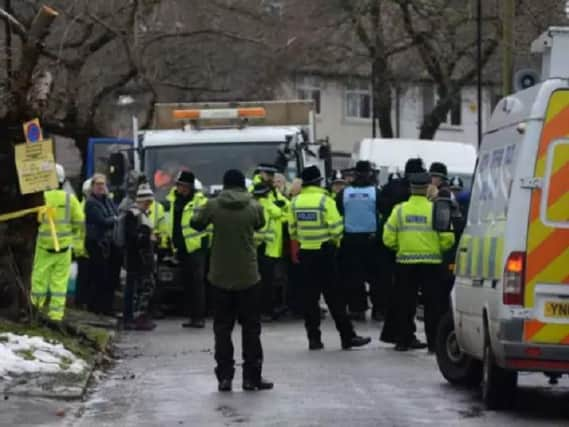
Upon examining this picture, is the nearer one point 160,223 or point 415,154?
point 160,223

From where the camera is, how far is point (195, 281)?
21109mm

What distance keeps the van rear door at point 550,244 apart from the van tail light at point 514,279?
34 mm

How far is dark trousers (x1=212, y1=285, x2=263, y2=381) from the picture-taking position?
1363 cm

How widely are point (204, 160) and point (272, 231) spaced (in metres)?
2.58

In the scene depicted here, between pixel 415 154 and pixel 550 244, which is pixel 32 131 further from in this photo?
pixel 415 154

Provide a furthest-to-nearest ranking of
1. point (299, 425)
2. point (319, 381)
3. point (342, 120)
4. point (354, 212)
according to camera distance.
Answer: point (342, 120) → point (354, 212) → point (319, 381) → point (299, 425)

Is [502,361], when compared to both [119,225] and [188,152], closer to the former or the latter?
[119,225]

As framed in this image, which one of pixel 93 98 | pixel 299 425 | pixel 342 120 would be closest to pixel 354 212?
pixel 299 425

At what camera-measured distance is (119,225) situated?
2056cm

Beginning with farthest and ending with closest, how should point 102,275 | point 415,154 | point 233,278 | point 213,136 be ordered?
point 415,154 → point 213,136 → point 102,275 → point 233,278

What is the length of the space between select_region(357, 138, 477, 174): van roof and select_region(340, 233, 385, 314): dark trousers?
34.4ft

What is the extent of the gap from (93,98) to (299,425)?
76.1ft

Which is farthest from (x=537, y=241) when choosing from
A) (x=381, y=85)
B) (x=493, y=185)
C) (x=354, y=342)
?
(x=381, y=85)

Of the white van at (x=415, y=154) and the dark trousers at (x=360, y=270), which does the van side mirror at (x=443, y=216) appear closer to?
the dark trousers at (x=360, y=270)
